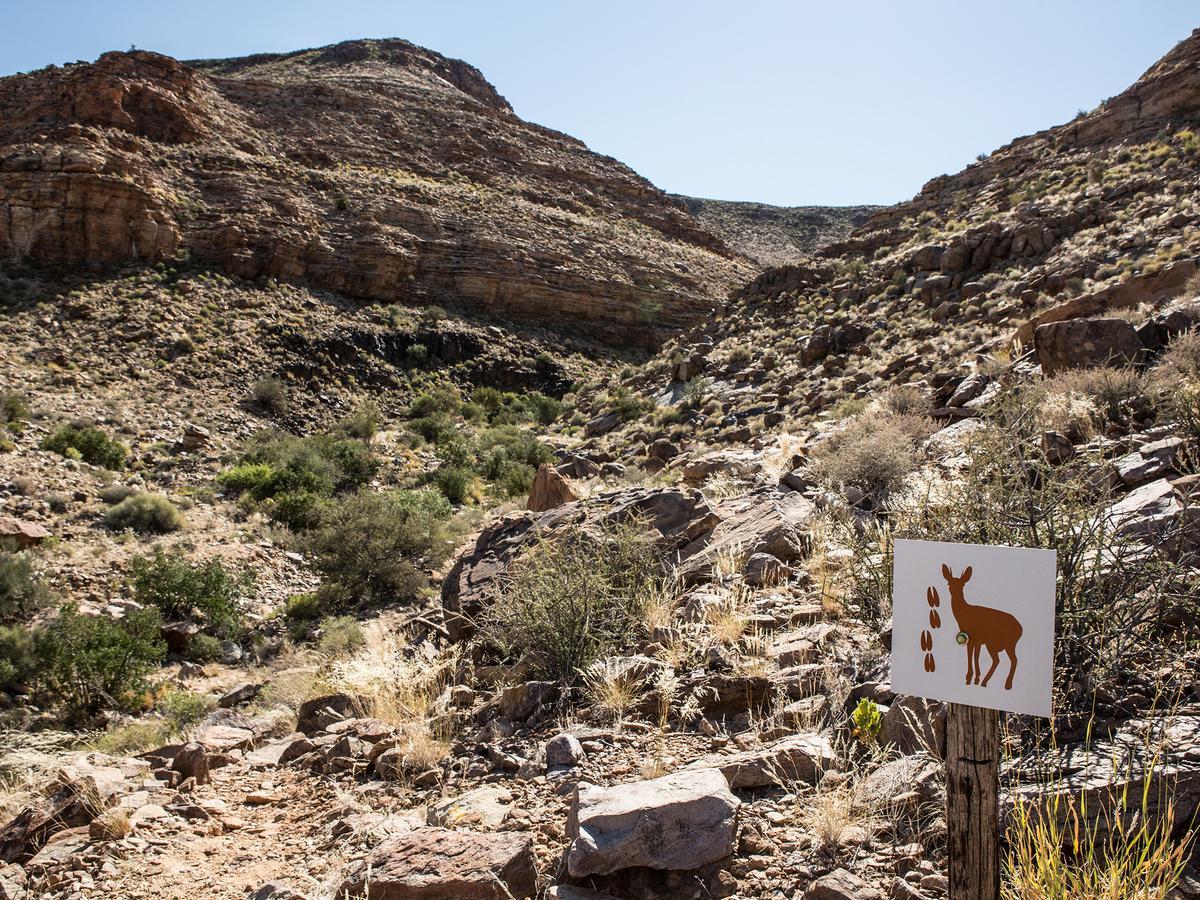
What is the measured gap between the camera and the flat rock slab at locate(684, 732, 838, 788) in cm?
301

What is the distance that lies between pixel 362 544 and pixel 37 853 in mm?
7996

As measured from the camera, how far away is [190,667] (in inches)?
348

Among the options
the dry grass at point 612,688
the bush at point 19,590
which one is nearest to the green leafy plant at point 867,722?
the dry grass at point 612,688

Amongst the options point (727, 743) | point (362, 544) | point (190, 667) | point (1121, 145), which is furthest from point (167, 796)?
point (1121, 145)

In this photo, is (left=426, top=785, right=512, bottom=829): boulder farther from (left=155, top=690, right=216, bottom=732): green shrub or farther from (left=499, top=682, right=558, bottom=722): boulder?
(left=155, top=690, right=216, bottom=732): green shrub

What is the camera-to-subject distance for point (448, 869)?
105 inches

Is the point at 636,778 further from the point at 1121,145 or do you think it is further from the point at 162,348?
the point at 162,348

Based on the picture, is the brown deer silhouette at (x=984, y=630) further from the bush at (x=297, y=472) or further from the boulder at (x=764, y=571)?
the bush at (x=297, y=472)

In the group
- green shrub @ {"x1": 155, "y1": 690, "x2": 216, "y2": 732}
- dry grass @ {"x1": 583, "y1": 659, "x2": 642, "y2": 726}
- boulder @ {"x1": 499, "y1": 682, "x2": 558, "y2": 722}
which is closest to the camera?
dry grass @ {"x1": 583, "y1": 659, "x2": 642, "y2": 726}

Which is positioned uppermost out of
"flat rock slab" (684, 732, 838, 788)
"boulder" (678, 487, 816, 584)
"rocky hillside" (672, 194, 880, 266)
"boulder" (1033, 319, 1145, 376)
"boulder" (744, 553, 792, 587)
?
"rocky hillside" (672, 194, 880, 266)

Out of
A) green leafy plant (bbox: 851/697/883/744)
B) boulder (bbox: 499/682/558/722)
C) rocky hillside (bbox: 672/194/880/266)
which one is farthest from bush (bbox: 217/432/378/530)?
rocky hillside (bbox: 672/194/880/266)

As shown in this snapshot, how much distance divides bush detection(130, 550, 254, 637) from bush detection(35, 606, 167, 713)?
4.46 ft

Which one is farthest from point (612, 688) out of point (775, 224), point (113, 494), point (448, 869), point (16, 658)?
point (775, 224)

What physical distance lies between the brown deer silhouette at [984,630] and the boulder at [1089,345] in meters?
6.68
